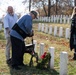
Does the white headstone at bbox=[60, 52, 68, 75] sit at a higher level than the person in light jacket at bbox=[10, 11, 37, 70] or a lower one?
lower

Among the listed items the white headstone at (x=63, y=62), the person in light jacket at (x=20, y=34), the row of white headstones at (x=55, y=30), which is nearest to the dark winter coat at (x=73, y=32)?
the person in light jacket at (x=20, y=34)

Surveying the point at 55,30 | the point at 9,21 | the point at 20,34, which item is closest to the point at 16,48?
the point at 20,34

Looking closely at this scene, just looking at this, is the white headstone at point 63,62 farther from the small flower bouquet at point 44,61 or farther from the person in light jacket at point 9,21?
the person in light jacket at point 9,21

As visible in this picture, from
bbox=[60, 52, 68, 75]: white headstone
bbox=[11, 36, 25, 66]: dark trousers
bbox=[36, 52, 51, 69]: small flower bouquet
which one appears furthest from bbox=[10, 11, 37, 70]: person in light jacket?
bbox=[60, 52, 68, 75]: white headstone

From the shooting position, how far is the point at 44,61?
871 cm

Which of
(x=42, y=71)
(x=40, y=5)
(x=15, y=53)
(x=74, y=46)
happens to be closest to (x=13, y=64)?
(x=15, y=53)

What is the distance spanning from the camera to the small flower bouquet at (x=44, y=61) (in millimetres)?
8602

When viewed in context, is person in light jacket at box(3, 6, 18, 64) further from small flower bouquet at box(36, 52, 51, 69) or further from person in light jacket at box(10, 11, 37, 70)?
small flower bouquet at box(36, 52, 51, 69)

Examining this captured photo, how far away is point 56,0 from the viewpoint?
51906mm

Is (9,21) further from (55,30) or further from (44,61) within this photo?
(55,30)

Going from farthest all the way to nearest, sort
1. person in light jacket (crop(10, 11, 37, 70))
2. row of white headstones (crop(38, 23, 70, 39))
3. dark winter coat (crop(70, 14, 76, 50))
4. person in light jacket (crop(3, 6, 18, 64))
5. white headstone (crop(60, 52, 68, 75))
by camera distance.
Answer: row of white headstones (crop(38, 23, 70, 39)), dark winter coat (crop(70, 14, 76, 50)), person in light jacket (crop(3, 6, 18, 64)), person in light jacket (crop(10, 11, 37, 70)), white headstone (crop(60, 52, 68, 75))

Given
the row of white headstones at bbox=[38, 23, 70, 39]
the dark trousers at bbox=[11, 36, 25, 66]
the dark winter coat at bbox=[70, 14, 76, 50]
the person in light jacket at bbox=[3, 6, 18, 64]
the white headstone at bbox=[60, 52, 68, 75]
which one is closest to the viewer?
the white headstone at bbox=[60, 52, 68, 75]

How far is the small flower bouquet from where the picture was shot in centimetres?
860

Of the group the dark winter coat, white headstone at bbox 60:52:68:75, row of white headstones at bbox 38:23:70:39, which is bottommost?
row of white headstones at bbox 38:23:70:39
